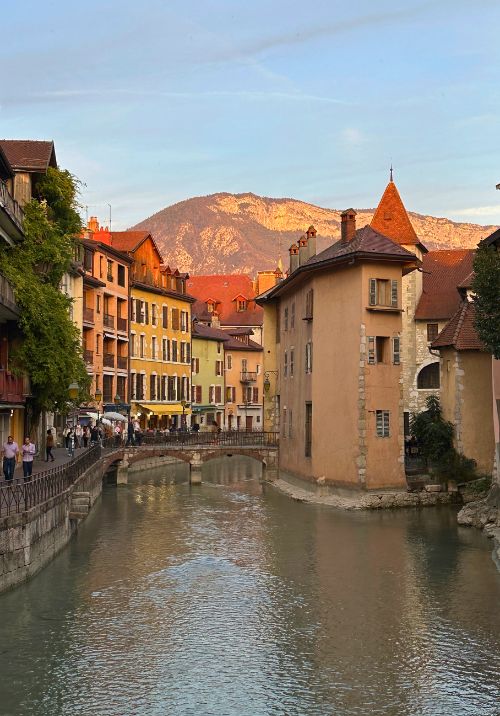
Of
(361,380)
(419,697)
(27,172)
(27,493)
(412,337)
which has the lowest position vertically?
(419,697)

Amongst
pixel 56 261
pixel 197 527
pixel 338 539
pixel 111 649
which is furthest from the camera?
pixel 56 261

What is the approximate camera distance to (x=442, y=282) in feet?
226

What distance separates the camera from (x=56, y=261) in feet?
129

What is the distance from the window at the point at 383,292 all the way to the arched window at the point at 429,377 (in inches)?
1006

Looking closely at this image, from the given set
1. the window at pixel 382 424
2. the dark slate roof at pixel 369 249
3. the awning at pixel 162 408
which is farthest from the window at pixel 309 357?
the awning at pixel 162 408

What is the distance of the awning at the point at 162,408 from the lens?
72412 millimetres

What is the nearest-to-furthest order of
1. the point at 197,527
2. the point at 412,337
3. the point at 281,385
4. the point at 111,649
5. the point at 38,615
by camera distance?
the point at 111,649
the point at 38,615
the point at 197,527
the point at 281,385
the point at 412,337

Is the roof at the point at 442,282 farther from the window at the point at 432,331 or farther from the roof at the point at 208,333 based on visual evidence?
the roof at the point at 208,333

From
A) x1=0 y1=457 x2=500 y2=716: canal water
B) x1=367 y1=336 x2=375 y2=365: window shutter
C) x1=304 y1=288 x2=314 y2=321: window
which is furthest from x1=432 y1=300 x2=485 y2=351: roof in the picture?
x1=0 y1=457 x2=500 y2=716: canal water

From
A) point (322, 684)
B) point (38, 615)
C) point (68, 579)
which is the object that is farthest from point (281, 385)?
point (322, 684)

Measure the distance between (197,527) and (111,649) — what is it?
1690 cm

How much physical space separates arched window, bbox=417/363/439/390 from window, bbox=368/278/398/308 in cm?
2556

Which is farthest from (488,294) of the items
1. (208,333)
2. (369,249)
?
(208,333)

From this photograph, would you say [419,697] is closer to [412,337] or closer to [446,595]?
[446,595]
